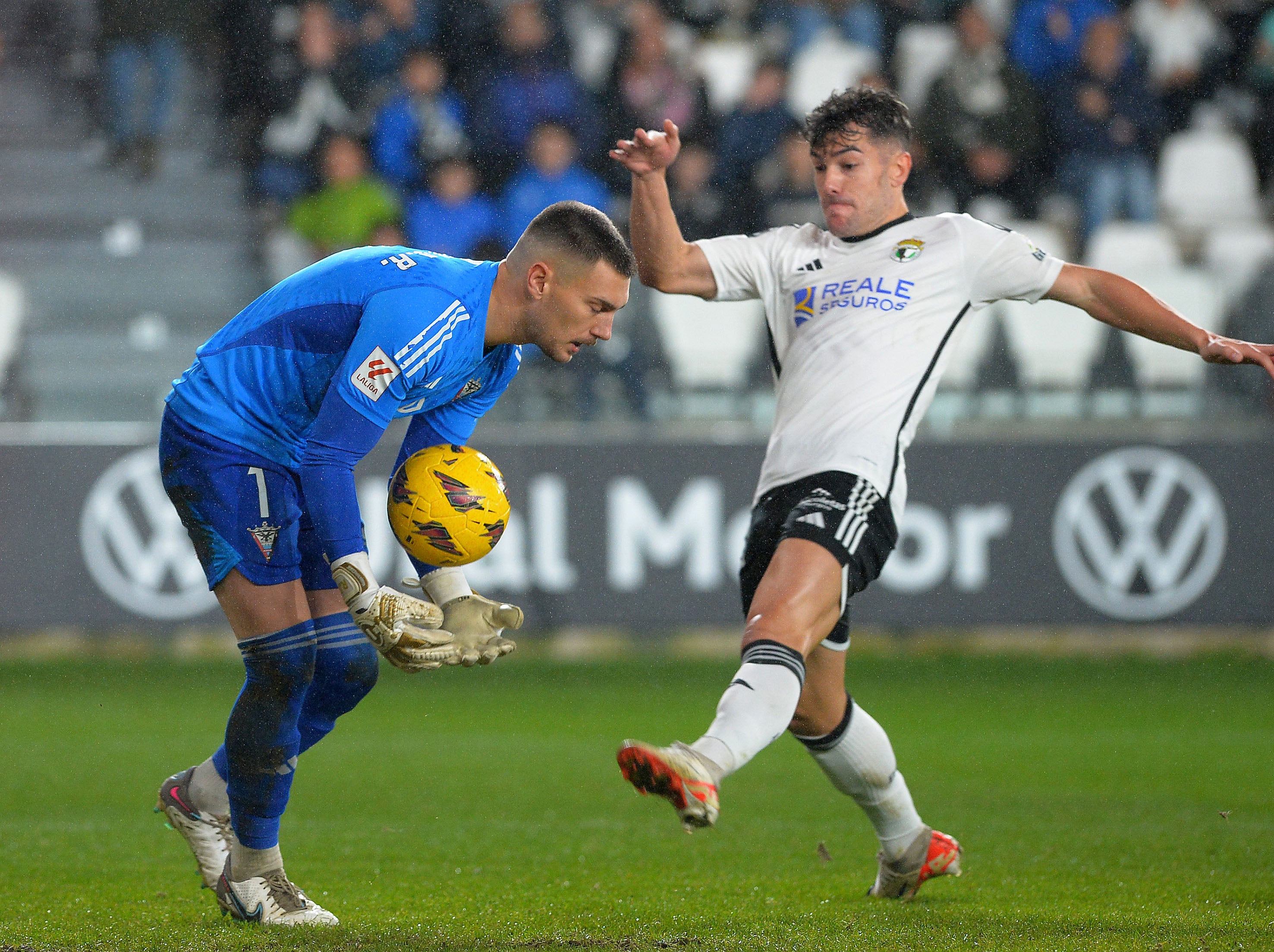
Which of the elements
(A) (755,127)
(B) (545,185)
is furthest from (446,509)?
(A) (755,127)

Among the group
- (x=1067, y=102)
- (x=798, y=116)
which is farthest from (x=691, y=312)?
(x=1067, y=102)

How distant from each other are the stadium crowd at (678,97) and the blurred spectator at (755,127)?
0.05 ft

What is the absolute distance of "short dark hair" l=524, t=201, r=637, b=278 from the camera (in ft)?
13.2

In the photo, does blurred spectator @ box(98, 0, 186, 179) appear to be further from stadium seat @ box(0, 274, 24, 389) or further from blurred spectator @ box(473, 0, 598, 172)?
blurred spectator @ box(473, 0, 598, 172)

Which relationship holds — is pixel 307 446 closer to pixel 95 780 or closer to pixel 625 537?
pixel 95 780

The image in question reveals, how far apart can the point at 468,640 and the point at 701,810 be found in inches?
34.2

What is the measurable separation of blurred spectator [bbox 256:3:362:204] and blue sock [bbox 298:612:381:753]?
8.08 m

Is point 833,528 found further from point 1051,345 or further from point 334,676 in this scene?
point 1051,345

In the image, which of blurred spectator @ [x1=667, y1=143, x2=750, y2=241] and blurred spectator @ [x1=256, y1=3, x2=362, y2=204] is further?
blurred spectator @ [x1=256, y1=3, x2=362, y2=204]

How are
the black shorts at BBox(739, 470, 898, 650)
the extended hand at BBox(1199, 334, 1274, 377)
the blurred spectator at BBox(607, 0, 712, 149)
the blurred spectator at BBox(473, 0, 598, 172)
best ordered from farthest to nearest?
1. the blurred spectator at BBox(607, 0, 712, 149)
2. the blurred spectator at BBox(473, 0, 598, 172)
3. the extended hand at BBox(1199, 334, 1274, 377)
4. the black shorts at BBox(739, 470, 898, 650)

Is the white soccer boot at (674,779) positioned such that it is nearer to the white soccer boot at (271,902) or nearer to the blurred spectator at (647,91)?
the white soccer boot at (271,902)

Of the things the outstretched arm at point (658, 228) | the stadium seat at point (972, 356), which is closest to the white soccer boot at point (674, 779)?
the outstretched arm at point (658, 228)

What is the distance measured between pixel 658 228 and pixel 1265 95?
31.5 feet

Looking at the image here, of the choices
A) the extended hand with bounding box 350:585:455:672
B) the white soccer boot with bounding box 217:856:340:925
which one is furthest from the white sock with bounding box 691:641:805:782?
the white soccer boot with bounding box 217:856:340:925
